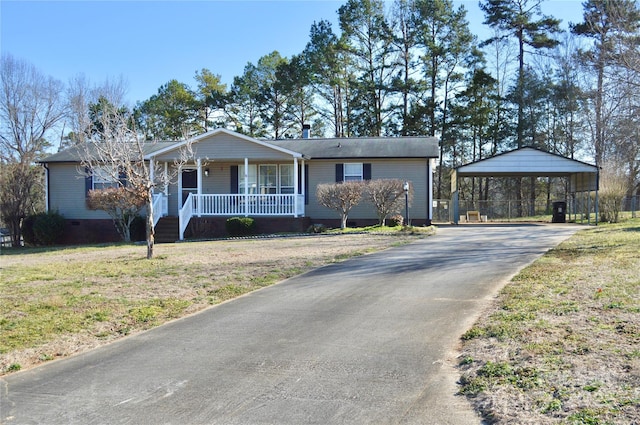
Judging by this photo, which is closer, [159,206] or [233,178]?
[159,206]

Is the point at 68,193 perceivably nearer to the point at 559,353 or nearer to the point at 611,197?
the point at 559,353

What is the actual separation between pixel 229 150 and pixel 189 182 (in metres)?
2.85

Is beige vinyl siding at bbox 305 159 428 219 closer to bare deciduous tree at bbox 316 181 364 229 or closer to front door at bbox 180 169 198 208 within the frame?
bare deciduous tree at bbox 316 181 364 229

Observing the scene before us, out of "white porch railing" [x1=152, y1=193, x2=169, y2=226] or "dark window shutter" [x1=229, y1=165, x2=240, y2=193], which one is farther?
"dark window shutter" [x1=229, y1=165, x2=240, y2=193]

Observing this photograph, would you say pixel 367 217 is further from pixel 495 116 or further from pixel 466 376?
pixel 495 116

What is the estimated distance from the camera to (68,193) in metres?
23.4

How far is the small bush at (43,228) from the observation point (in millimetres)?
21906

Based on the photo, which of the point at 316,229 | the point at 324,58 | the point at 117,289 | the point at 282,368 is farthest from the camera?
the point at 324,58

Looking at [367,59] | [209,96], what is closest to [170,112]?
[209,96]

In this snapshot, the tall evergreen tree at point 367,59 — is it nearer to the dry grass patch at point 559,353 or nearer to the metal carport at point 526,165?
the metal carport at point 526,165

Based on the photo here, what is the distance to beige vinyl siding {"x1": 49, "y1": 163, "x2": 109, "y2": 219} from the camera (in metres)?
23.3

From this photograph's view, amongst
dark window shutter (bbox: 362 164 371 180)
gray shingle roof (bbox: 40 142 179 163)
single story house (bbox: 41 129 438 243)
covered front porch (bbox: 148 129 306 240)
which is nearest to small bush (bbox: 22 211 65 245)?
single story house (bbox: 41 129 438 243)

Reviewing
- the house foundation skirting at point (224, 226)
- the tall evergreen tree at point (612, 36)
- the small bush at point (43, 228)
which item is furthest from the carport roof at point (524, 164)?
the small bush at point (43, 228)

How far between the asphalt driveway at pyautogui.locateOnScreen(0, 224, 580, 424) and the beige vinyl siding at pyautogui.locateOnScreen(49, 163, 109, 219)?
1792cm
